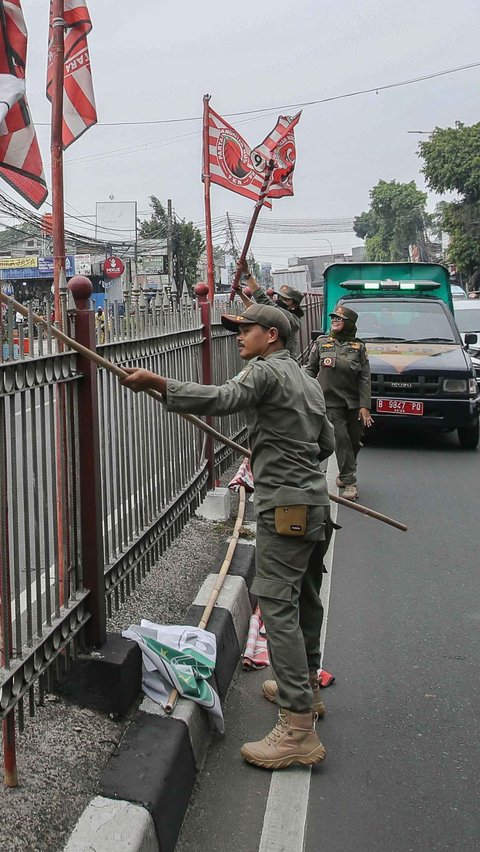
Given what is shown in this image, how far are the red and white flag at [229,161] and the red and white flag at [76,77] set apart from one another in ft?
22.2

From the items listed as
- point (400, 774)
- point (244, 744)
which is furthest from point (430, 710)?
point (244, 744)

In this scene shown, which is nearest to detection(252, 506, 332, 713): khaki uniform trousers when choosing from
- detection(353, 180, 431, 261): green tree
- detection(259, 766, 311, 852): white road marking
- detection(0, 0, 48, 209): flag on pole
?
detection(259, 766, 311, 852): white road marking

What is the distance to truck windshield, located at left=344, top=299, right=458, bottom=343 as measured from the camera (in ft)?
34.0

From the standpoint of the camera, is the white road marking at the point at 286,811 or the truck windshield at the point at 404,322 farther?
the truck windshield at the point at 404,322

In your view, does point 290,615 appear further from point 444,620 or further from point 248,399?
point 444,620

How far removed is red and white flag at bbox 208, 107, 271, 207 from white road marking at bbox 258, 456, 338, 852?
9708 millimetres

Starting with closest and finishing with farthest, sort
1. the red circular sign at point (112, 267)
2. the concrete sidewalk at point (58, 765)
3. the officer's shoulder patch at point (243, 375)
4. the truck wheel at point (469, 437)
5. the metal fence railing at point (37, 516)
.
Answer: the concrete sidewalk at point (58, 765) < the metal fence railing at point (37, 516) < the officer's shoulder patch at point (243, 375) < the truck wheel at point (469, 437) < the red circular sign at point (112, 267)

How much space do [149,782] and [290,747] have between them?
2.21ft

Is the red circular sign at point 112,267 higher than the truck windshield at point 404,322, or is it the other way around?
the red circular sign at point 112,267

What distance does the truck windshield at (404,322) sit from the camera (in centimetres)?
1036

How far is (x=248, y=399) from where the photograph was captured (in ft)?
9.82

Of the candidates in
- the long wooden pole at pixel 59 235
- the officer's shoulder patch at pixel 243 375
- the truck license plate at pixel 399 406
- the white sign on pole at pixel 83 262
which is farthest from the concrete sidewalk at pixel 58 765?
the white sign on pole at pixel 83 262

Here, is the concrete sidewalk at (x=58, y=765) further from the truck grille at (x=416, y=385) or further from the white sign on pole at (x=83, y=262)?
the white sign on pole at (x=83, y=262)

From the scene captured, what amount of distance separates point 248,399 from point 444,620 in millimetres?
2323
